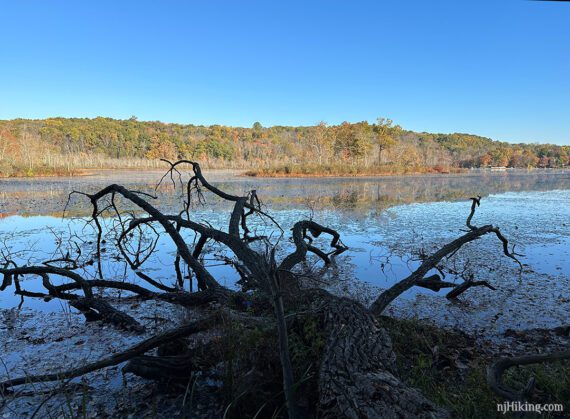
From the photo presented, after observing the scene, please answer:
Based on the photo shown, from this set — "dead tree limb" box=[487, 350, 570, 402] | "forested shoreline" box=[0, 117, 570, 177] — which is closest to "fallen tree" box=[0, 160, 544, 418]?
"dead tree limb" box=[487, 350, 570, 402]

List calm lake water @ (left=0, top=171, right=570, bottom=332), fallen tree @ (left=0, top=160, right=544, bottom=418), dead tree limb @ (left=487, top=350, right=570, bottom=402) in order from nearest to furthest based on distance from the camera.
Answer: dead tree limb @ (left=487, top=350, right=570, bottom=402) → fallen tree @ (left=0, top=160, right=544, bottom=418) → calm lake water @ (left=0, top=171, right=570, bottom=332)

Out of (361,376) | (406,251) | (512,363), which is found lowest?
(406,251)

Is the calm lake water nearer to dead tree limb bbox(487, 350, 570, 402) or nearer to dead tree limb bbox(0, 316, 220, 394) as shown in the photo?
dead tree limb bbox(0, 316, 220, 394)

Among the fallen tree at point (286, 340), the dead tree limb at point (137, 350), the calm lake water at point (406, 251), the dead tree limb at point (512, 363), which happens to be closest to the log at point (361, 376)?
the fallen tree at point (286, 340)

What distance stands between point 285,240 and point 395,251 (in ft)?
7.88

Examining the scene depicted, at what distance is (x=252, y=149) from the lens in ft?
234

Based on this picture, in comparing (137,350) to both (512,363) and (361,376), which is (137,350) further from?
(512,363)

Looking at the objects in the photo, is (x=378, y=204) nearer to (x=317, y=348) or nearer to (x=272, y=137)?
(x=317, y=348)

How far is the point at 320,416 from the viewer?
7.16ft

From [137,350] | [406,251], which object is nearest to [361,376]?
[137,350]

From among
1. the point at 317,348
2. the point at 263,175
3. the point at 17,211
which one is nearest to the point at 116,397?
the point at 317,348

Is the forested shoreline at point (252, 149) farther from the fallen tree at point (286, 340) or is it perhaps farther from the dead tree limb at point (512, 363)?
the dead tree limb at point (512, 363)

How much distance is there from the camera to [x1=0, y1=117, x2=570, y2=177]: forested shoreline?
39.6 metres

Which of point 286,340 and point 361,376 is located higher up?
point 286,340
